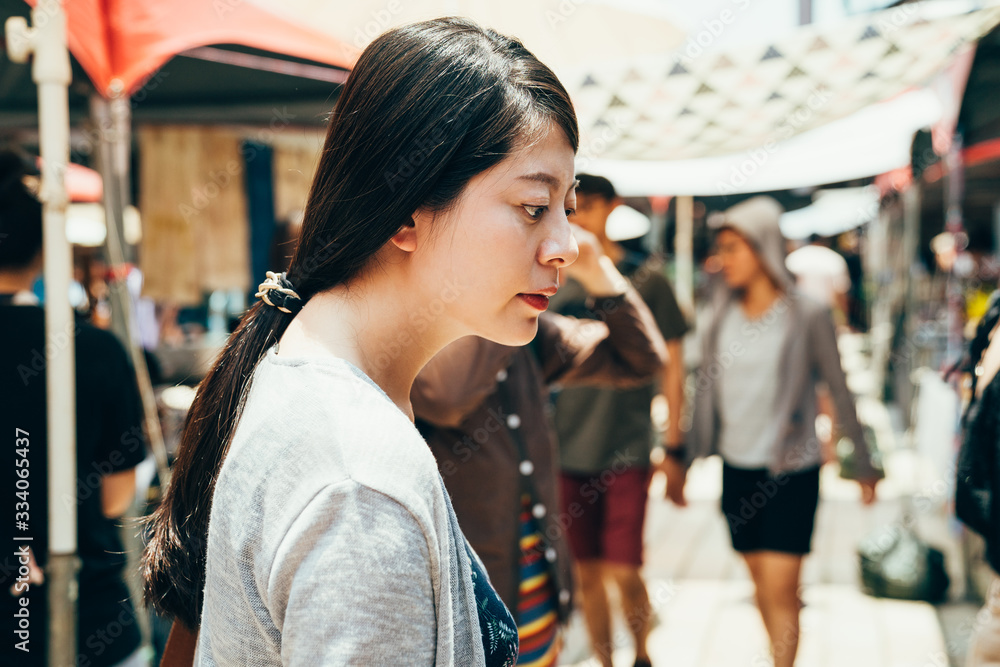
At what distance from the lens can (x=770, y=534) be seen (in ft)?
10.1

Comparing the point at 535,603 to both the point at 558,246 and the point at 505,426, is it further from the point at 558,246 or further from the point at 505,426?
the point at 558,246

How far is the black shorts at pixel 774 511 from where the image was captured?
3.05 m

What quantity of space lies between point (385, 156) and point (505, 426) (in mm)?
1256

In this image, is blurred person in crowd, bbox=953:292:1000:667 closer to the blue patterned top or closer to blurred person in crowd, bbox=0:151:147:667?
the blue patterned top

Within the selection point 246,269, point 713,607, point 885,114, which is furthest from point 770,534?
point 246,269

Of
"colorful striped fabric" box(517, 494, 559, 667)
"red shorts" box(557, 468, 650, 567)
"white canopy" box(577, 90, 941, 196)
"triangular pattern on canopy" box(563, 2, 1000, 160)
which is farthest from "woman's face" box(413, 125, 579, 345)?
"white canopy" box(577, 90, 941, 196)

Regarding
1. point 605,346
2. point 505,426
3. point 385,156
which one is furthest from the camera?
point 605,346

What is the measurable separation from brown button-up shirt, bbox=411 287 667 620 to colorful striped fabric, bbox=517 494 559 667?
29 millimetres

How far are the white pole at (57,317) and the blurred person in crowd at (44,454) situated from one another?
3 cm

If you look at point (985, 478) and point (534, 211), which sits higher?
point (534, 211)

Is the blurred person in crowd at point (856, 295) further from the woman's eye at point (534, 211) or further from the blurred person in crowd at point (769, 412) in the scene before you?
the woman's eye at point (534, 211)

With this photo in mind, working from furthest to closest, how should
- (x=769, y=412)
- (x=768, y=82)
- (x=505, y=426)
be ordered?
(x=769, y=412) → (x=768, y=82) → (x=505, y=426)

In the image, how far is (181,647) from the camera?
1045 mm

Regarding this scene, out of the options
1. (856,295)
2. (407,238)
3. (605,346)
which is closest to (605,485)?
(605,346)
